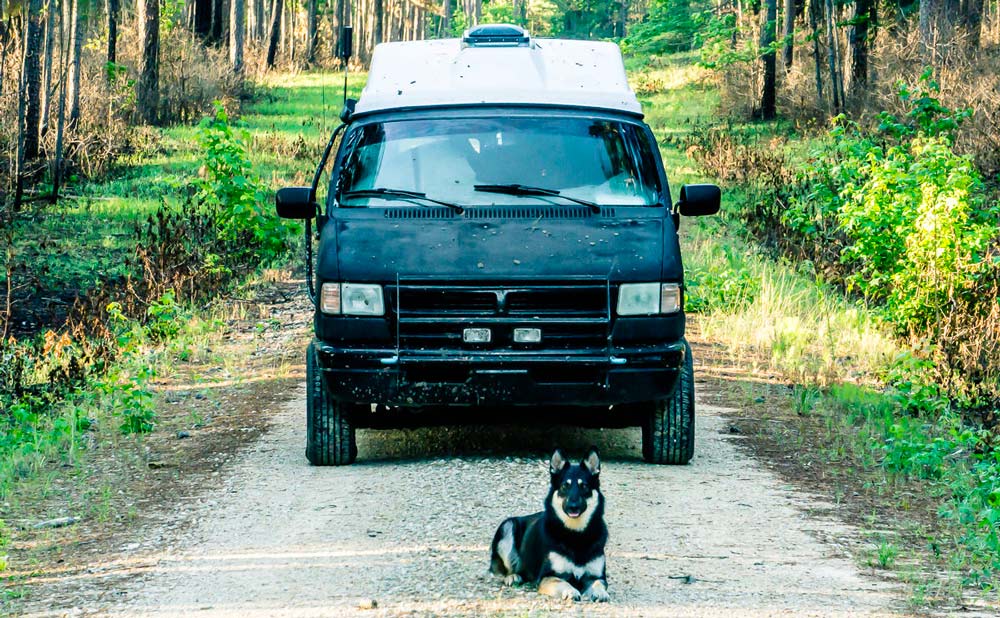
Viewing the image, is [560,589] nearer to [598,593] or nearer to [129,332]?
[598,593]

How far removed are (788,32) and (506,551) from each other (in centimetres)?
3436

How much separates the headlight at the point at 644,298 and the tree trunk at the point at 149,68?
84.9 feet

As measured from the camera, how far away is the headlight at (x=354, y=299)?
24.1 ft

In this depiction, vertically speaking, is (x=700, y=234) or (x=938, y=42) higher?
(x=938, y=42)

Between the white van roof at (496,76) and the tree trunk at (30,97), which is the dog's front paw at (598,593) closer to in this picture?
the white van roof at (496,76)

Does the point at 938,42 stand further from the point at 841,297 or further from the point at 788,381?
the point at 788,381

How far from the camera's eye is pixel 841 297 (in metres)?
15.6

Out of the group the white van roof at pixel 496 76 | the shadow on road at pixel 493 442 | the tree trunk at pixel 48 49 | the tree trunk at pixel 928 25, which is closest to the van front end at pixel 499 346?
the shadow on road at pixel 493 442

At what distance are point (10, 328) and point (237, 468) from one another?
6.47 metres

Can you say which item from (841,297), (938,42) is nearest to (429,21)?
(938,42)

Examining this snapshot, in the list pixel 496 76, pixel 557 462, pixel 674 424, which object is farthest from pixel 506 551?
pixel 496 76

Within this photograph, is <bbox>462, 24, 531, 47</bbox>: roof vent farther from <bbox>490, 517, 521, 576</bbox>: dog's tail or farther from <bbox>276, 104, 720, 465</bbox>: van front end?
<bbox>490, 517, 521, 576</bbox>: dog's tail

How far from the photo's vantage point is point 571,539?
5.45m

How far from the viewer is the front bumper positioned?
24.0 feet
